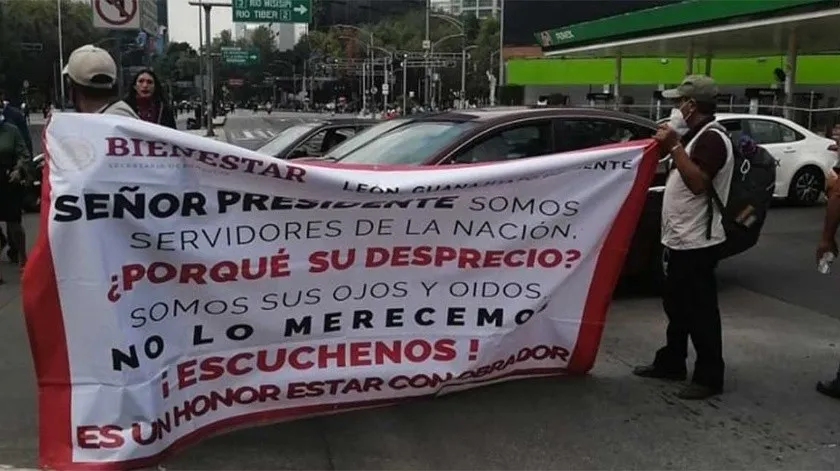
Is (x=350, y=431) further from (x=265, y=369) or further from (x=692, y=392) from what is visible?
(x=692, y=392)

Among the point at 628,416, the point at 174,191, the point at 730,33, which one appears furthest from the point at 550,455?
the point at 730,33

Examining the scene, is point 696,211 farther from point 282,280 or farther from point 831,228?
point 282,280

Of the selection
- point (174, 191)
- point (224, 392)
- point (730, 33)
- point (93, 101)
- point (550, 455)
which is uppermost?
point (730, 33)

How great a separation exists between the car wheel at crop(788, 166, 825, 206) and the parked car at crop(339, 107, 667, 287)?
7.40 m

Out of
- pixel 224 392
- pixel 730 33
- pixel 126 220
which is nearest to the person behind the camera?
pixel 126 220

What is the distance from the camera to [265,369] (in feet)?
13.5

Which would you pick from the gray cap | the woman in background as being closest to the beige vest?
the gray cap

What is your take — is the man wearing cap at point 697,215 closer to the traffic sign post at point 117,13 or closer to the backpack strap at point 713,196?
the backpack strap at point 713,196

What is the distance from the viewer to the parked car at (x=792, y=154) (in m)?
13.3

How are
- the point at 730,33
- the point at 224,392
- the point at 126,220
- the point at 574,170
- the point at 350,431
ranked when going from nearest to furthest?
the point at 126,220 → the point at 224,392 → the point at 350,431 → the point at 574,170 → the point at 730,33

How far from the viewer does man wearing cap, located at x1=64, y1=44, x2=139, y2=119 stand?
14.1 feet

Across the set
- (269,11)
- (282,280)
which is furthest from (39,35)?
(282,280)

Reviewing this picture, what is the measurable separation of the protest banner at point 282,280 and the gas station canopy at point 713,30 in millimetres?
17921

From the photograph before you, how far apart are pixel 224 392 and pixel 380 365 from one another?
0.78 metres
